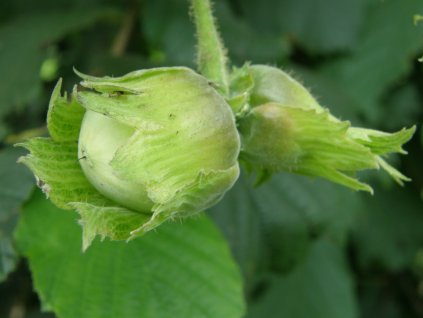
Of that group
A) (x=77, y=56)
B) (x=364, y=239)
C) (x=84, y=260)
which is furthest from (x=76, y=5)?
(x=364, y=239)

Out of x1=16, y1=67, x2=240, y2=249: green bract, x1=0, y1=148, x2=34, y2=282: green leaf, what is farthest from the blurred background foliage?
x1=16, y1=67, x2=240, y2=249: green bract

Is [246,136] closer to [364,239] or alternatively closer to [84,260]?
[84,260]

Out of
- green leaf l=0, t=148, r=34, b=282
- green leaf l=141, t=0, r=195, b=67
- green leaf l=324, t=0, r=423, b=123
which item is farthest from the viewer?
green leaf l=324, t=0, r=423, b=123

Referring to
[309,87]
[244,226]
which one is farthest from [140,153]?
[309,87]

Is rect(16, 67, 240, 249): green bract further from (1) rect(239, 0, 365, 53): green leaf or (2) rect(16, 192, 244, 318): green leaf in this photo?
(1) rect(239, 0, 365, 53): green leaf

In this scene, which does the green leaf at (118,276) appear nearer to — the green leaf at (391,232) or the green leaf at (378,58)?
the green leaf at (378,58)

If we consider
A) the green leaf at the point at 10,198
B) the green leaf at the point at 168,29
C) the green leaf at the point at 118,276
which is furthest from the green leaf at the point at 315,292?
the green leaf at the point at 10,198

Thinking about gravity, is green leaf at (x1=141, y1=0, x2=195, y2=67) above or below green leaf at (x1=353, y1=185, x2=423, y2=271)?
above
